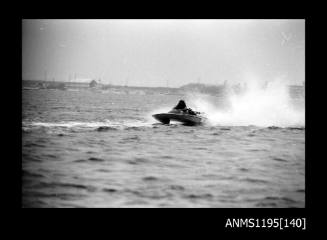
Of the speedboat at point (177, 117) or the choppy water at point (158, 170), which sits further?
the speedboat at point (177, 117)

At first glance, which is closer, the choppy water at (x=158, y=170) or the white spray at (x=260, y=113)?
the choppy water at (x=158, y=170)

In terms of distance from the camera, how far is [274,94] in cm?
4675

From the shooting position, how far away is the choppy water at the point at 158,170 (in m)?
10.8

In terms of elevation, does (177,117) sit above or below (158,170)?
above

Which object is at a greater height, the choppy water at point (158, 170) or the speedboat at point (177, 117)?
the speedboat at point (177, 117)

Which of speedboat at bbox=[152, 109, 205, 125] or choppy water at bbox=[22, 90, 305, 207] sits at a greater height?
speedboat at bbox=[152, 109, 205, 125]

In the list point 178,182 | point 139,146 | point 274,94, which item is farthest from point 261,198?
point 274,94

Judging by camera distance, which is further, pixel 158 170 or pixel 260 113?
pixel 260 113

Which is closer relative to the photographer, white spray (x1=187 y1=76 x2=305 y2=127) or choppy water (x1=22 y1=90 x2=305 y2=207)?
choppy water (x1=22 y1=90 x2=305 y2=207)

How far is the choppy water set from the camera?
35.4ft

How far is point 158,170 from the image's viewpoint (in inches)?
575
